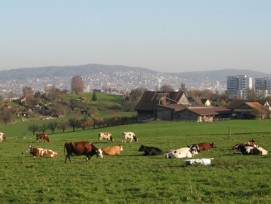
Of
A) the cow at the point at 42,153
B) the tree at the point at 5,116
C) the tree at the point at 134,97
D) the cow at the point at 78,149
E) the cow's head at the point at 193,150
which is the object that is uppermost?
the cow at the point at 78,149

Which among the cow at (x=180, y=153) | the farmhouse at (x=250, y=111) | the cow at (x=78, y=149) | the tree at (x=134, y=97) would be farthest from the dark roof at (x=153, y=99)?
the cow at (x=78, y=149)

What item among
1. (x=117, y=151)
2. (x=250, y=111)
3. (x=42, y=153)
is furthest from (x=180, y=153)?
(x=250, y=111)

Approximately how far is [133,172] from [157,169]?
1200 mm

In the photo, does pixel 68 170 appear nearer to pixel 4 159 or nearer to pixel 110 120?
pixel 4 159

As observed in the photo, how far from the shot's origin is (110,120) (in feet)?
302

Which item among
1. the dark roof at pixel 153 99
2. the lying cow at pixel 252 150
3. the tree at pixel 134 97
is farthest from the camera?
the tree at pixel 134 97

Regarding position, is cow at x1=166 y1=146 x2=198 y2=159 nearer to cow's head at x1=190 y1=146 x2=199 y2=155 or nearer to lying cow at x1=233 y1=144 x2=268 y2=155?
cow's head at x1=190 y1=146 x2=199 y2=155

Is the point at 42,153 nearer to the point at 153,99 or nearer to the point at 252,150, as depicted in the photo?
the point at 252,150

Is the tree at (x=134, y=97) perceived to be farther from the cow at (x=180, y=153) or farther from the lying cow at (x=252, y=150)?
the cow at (x=180, y=153)

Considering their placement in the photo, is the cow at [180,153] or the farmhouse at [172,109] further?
the farmhouse at [172,109]

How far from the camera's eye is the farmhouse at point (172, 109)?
99.8 meters

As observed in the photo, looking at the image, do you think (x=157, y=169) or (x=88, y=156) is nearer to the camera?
(x=157, y=169)

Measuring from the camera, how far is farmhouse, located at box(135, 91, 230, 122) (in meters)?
99.8

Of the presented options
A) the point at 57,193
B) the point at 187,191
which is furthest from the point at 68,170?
the point at 187,191
